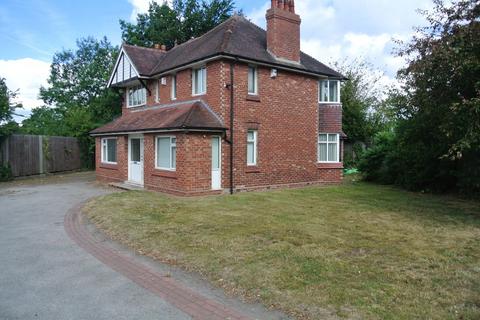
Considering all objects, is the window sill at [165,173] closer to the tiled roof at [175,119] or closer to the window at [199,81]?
the tiled roof at [175,119]

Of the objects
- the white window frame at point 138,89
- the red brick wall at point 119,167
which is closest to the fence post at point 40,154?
the red brick wall at point 119,167

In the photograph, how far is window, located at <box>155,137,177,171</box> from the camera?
16281 millimetres

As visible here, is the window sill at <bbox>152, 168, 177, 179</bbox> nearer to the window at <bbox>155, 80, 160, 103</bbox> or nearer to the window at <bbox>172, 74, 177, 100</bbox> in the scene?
the window at <bbox>172, 74, 177, 100</bbox>

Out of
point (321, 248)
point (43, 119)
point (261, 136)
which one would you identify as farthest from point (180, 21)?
point (321, 248)

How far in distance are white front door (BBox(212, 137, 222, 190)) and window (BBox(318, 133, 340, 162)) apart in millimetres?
6471

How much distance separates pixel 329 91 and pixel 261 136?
579cm

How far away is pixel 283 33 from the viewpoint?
1844 centimetres

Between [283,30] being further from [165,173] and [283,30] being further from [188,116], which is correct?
[165,173]

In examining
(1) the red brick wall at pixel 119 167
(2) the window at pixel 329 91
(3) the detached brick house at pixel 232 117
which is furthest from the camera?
(2) the window at pixel 329 91

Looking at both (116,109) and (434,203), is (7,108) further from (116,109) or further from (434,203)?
(434,203)

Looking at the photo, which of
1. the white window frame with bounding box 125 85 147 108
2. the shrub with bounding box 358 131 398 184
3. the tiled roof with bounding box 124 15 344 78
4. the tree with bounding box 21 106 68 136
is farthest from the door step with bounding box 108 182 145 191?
the tree with bounding box 21 106 68 136

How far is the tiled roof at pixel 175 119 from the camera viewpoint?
15.4 metres

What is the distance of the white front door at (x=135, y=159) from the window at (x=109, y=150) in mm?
2035

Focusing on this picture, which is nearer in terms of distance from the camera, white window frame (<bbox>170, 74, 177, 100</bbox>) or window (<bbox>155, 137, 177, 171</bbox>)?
window (<bbox>155, 137, 177, 171</bbox>)
